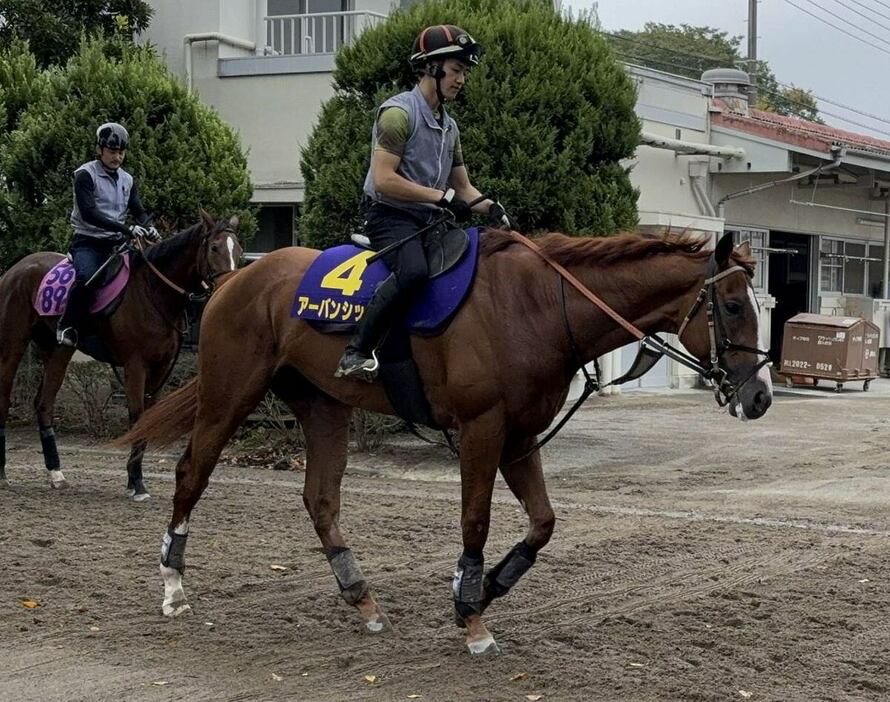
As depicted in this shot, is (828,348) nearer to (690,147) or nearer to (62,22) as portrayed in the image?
(690,147)

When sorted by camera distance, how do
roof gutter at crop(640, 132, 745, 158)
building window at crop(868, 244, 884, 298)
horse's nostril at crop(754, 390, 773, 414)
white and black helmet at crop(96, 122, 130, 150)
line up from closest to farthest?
horse's nostril at crop(754, 390, 773, 414), white and black helmet at crop(96, 122, 130, 150), roof gutter at crop(640, 132, 745, 158), building window at crop(868, 244, 884, 298)

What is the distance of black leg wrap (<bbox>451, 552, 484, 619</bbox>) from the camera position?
5586mm

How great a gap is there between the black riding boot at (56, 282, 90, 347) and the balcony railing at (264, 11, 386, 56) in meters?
9.05

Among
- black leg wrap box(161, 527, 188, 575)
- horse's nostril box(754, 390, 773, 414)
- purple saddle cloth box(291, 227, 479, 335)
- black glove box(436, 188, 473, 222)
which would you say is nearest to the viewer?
horse's nostril box(754, 390, 773, 414)

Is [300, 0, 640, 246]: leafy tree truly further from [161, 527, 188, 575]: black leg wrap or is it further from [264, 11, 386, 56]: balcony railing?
[264, 11, 386, 56]: balcony railing

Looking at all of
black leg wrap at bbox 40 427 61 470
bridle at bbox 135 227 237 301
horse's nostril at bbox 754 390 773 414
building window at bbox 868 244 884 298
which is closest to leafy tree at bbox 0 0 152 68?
bridle at bbox 135 227 237 301

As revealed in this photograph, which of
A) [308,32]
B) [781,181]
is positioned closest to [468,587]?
[308,32]

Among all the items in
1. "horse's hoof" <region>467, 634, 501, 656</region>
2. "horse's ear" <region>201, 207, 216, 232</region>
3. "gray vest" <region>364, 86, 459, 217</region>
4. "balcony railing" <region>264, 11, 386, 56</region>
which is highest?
"balcony railing" <region>264, 11, 386, 56</region>

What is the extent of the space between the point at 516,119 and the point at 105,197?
4.01 metres

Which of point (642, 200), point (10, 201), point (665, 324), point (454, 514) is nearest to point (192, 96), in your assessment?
point (10, 201)

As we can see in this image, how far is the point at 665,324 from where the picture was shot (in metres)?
5.61

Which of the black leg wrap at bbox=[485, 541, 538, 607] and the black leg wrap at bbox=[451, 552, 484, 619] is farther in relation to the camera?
the black leg wrap at bbox=[485, 541, 538, 607]

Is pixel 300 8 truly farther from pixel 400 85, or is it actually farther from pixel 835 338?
pixel 835 338

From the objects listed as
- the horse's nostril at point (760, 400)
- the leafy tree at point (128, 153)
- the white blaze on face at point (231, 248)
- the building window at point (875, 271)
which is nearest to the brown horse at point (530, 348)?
the horse's nostril at point (760, 400)
